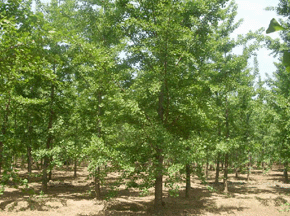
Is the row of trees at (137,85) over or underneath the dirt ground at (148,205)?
over

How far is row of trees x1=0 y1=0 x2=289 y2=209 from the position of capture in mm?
5863

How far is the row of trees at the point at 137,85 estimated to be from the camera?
231 inches

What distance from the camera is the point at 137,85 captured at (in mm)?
9469

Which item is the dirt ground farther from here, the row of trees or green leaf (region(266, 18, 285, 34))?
green leaf (region(266, 18, 285, 34))

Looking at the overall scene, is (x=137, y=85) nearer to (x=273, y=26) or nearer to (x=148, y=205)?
(x=148, y=205)

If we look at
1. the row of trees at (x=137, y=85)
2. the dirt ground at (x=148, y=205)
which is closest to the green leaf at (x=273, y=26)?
the row of trees at (x=137, y=85)

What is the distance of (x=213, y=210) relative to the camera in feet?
40.4

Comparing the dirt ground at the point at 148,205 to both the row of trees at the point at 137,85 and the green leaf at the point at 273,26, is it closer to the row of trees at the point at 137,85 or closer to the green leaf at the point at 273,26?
the row of trees at the point at 137,85

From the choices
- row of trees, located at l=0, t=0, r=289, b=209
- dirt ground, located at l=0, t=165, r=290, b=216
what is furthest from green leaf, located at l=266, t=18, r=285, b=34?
dirt ground, located at l=0, t=165, r=290, b=216

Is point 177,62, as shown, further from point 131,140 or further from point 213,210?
point 213,210

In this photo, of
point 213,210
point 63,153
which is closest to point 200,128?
point 213,210

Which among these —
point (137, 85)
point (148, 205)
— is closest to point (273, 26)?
point (137, 85)

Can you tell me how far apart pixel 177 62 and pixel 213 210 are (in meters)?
8.26

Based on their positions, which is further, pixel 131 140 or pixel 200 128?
pixel 200 128
